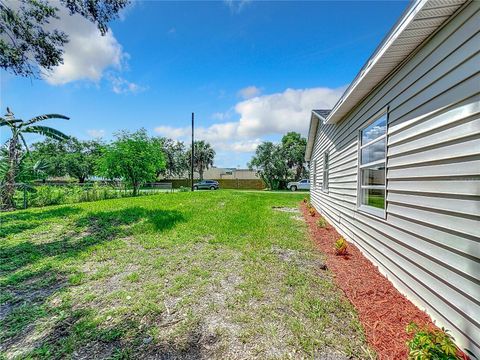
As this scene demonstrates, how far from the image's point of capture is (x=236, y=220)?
25.1 ft

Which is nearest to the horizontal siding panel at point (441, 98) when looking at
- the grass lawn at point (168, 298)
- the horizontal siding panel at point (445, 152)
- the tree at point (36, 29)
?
the horizontal siding panel at point (445, 152)

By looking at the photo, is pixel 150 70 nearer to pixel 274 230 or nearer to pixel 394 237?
pixel 274 230

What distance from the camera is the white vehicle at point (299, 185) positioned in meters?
28.8

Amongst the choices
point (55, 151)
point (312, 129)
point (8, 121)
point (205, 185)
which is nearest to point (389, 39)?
point (312, 129)

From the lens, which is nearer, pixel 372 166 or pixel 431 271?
pixel 431 271

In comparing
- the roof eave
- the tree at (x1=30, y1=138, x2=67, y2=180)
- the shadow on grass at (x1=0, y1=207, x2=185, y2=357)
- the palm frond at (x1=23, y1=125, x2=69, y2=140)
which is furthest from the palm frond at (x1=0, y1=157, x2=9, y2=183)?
the tree at (x1=30, y1=138, x2=67, y2=180)

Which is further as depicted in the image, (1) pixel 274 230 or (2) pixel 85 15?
(1) pixel 274 230

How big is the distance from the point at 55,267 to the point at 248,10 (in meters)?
8.36

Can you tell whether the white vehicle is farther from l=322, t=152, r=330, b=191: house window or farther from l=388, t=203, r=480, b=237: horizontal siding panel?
l=388, t=203, r=480, b=237: horizontal siding panel

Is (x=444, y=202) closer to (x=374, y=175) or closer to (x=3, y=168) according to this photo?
(x=374, y=175)

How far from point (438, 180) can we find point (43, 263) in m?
5.95

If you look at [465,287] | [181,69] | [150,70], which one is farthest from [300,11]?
[465,287]

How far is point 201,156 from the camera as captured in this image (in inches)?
1763

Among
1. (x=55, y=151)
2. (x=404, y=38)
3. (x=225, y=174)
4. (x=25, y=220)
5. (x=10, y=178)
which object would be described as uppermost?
(x=55, y=151)
